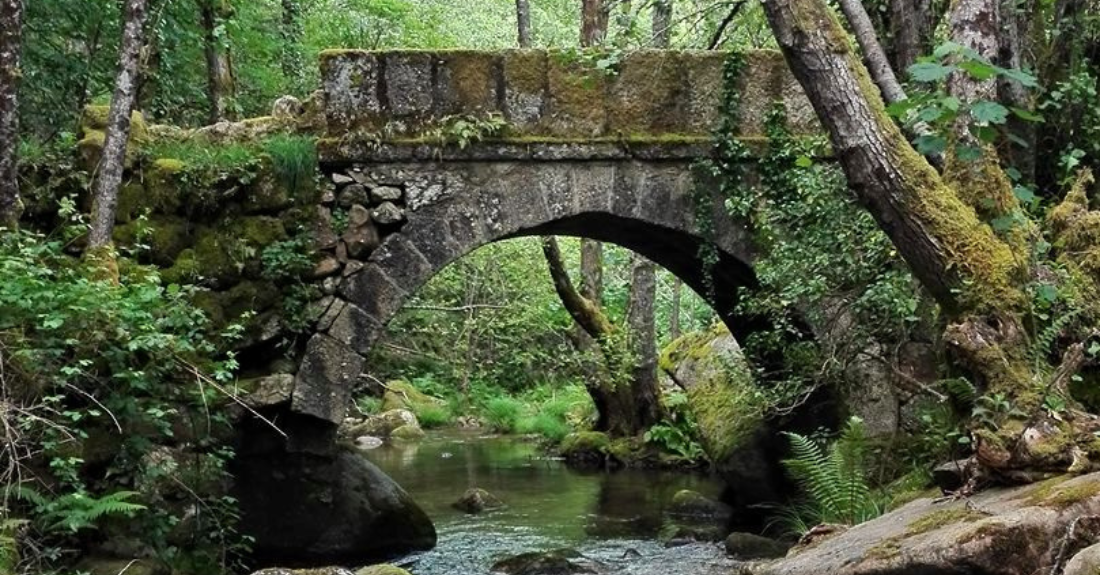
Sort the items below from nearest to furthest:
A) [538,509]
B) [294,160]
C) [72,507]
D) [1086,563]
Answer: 1. [1086,563]
2. [72,507]
3. [294,160]
4. [538,509]

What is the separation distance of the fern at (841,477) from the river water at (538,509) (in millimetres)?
1392

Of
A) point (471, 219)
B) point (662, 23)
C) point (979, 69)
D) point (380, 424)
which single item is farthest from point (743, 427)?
point (380, 424)

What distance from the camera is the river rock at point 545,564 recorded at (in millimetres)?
7986

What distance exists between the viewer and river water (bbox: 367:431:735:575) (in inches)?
340

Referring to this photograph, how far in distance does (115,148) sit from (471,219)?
2302 mm

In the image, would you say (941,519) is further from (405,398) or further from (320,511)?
(405,398)

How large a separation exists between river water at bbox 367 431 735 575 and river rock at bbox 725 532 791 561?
→ 11 centimetres

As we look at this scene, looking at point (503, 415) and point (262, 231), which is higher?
point (262, 231)

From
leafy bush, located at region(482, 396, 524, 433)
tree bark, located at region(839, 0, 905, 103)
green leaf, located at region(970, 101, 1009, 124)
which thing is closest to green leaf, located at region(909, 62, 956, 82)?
green leaf, located at region(970, 101, 1009, 124)

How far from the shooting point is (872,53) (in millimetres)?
5984

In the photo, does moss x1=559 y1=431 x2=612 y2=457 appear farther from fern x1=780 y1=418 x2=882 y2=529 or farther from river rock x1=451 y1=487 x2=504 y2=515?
fern x1=780 y1=418 x2=882 y2=529

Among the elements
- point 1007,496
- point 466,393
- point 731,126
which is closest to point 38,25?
point 731,126

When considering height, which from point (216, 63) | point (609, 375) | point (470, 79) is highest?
point (216, 63)

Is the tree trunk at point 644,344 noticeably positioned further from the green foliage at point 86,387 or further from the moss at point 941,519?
the moss at point 941,519
